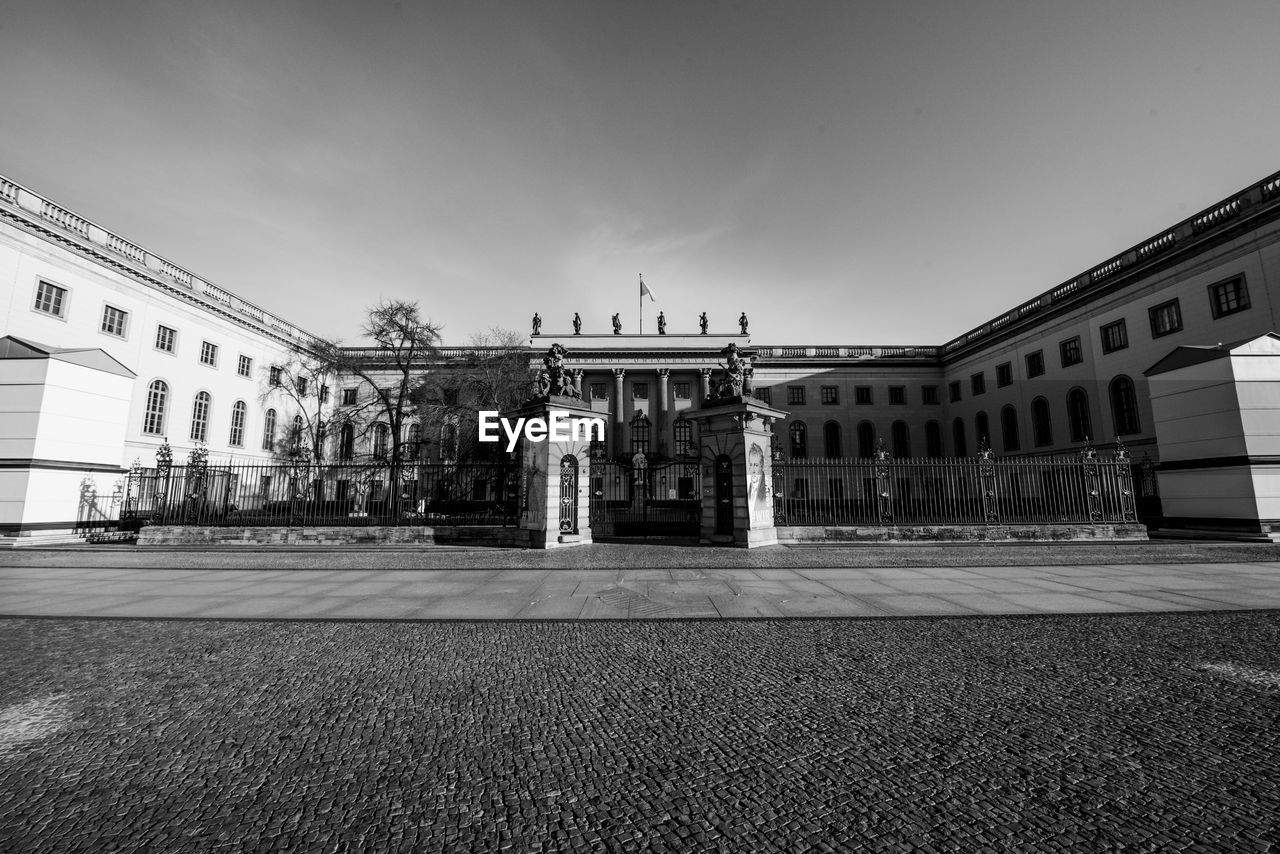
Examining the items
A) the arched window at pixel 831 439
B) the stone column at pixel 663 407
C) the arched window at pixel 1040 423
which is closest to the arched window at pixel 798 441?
the arched window at pixel 831 439

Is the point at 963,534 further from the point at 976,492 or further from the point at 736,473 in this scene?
the point at 736,473

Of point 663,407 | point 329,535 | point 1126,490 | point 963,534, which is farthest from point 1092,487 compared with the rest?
point 663,407

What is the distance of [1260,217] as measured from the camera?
915 inches

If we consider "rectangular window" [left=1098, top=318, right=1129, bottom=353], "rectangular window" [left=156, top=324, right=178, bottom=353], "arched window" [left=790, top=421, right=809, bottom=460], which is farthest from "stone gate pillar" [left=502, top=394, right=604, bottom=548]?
"arched window" [left=790, top=421, right=809, bottom=460]

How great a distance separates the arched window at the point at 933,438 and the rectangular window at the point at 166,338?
2152 inches

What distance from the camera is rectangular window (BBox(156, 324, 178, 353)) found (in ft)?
96.6

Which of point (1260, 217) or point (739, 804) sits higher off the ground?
point (1260, 217)

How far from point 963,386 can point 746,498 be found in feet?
125

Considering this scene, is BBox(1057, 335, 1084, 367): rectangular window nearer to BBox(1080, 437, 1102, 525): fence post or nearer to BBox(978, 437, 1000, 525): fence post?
Answer: BBox(1080, 437, 1102, 525): fence post

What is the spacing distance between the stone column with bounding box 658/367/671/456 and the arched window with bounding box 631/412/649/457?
135cm

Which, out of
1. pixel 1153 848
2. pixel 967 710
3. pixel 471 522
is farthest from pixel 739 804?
pixel 471 522

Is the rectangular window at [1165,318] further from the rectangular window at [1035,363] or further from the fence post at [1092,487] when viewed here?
the fence post at [1092,487]

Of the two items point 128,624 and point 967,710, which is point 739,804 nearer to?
point 967,710

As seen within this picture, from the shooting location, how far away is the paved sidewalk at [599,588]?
24.7 ft
